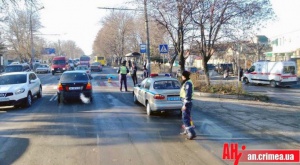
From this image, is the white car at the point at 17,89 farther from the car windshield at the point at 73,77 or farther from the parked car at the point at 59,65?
the parked car at the point at 59,65

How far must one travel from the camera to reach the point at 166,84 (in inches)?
423

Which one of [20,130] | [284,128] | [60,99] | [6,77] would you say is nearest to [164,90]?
[284,128]

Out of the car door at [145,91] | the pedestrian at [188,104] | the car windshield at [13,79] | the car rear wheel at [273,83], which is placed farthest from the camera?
the car rear wheel at [273,83]

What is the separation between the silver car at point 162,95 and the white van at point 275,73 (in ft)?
51.4

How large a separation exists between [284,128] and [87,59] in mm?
55385

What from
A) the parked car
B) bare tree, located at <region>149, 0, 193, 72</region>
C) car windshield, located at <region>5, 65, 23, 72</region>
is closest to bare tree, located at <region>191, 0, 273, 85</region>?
bare tree, located at <region>149, 0, 193, 72</region>

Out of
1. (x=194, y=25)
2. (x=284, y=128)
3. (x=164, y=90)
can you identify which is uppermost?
(x=194, y=25)

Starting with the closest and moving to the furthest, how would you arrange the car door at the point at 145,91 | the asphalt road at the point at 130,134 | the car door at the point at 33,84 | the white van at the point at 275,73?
1. the asphalt road at the point at 130,134
2. the car door at the point at 145,91
3. the car door at the point at 33,84
4. the white van at the point at 275,73

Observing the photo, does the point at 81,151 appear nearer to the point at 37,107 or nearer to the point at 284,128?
the point at 284,128

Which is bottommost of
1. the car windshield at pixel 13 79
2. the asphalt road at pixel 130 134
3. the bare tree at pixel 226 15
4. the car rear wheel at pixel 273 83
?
the asphalt road at pixel 130 134

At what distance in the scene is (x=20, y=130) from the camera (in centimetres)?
846

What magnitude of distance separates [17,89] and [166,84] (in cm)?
632

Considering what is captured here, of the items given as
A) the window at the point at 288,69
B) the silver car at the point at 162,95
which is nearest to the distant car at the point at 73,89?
the silver car at the point at 162,95

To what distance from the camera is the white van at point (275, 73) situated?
23.2 m
